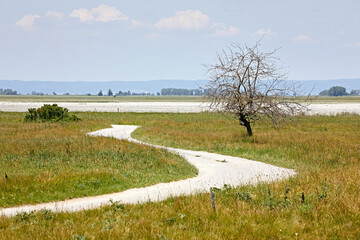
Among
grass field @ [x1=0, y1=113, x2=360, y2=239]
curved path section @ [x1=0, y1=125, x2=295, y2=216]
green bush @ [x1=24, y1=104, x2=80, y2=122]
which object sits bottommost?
curved path section @ [x1=0, y1=125, x2=295, y2=216]

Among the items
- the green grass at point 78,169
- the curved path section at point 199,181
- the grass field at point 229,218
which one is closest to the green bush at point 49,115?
the green grass at point 78,169

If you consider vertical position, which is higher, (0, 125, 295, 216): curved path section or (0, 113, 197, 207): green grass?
(0, 113, 197, 207): green grass

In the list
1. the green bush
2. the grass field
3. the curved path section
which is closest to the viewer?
the grass field

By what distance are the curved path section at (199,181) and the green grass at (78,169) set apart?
0.58 metres

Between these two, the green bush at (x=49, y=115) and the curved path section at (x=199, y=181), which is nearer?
the curved path section at (x=199, y=181)

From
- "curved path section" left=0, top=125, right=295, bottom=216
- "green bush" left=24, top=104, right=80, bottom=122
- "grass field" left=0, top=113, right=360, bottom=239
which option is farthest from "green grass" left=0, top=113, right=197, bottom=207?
"green bush" left=24, top=104, right=80, bottom=122

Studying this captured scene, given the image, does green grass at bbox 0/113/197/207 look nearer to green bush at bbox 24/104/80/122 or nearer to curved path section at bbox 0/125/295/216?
curved path section at bbox 0/125/295/216

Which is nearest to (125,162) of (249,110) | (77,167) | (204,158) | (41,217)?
(77,167)

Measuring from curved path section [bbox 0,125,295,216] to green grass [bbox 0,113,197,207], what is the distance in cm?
58

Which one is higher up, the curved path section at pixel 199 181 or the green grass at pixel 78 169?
the green grass at pixel 78 169

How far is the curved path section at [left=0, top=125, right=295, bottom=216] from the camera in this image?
11.4m

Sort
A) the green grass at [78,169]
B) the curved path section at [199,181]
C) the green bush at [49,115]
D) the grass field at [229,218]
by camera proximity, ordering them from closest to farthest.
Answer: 1. the grass field at [229,218]
2. the curved path section at [199,181]
3. the green grass at [78,169]
4. the green bush at [49,115]

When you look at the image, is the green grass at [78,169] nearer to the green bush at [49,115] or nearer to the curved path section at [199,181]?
the curved path section at [199,181]

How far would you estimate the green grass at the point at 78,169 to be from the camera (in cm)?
1280
